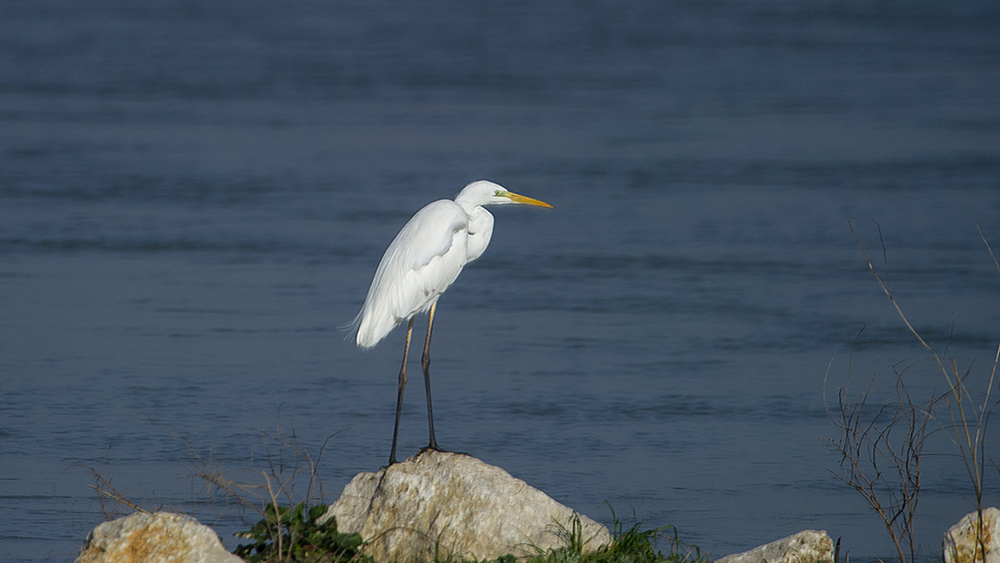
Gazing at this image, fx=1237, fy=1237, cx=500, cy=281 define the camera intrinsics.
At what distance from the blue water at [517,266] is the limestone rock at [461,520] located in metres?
0.96

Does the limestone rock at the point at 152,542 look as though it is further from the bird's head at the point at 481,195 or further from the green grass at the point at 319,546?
the bird's head at the point at 481,195

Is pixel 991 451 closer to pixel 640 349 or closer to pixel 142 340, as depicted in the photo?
pixel 640 349

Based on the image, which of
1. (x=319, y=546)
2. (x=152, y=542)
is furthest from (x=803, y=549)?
(x=152, y=542)

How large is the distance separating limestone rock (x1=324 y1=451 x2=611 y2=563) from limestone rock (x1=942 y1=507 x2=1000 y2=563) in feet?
4.42

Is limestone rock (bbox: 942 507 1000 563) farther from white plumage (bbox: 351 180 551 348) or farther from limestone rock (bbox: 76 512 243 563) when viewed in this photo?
limestone rock (bbox: 76 512 243 563)

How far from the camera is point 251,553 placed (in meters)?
5.09

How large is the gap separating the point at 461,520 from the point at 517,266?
5901 mm

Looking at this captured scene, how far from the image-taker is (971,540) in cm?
476

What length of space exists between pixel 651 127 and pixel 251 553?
11718mm

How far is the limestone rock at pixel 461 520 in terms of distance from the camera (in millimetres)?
5074

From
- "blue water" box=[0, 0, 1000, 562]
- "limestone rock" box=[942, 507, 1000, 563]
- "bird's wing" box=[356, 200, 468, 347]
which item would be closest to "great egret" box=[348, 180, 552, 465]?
"bird's wing" box=[356, 200, 468, 347]

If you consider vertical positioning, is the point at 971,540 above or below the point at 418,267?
below

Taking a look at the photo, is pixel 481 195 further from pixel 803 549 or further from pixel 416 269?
pixel 803 549

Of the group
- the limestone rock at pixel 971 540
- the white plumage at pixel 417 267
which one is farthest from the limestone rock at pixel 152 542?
the limestone rock at pixel 971 540
